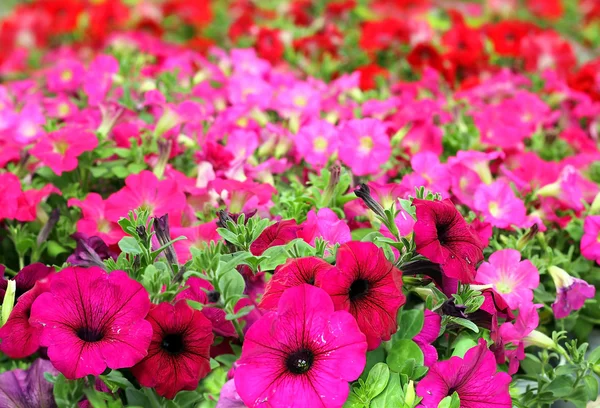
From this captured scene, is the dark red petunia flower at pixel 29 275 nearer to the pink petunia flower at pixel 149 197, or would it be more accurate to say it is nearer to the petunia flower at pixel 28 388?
the petunia flower at pixel 28 388

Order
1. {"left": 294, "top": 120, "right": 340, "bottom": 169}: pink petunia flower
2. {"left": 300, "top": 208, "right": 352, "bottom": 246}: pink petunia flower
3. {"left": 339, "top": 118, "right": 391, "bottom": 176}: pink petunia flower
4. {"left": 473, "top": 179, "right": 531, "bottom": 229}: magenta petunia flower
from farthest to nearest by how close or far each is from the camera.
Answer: {"left": 294, "top": 120, "right": 340, "bottom": 169}: pink petunia flower, {"left": 339, "top": 118, "right": 391, "bottom": 176}: pink petunia flower, {"left": 473, "top": 179, "right": 531, "bottom": 229}: magenta petunia flower, {"left": 300, "top": 208, "right": 352, "bottom": 246}: pink petunia flower

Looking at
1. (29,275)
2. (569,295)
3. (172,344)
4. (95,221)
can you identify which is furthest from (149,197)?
(569,295)

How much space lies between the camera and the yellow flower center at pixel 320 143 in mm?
1628

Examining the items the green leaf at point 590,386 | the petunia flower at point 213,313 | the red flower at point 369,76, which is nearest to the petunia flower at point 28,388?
the petunia flower at point 213,313

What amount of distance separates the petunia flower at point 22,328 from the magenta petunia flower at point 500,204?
2.87ft

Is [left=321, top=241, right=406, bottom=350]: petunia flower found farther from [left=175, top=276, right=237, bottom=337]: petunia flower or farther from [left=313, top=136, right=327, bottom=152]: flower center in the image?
[left=313, top=136, right=327, bottom=152]: flower center

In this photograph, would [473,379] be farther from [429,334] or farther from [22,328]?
[22,328]

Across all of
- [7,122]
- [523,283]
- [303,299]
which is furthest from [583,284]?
[7,122]

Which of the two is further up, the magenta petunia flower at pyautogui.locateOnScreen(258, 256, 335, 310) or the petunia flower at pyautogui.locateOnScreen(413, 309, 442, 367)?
the magenta petunia flower at pyautogui.locateOnScreen(258, 256, 335, 310)

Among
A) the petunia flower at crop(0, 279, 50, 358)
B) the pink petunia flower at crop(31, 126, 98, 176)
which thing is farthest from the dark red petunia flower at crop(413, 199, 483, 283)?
the pink petunia flower at crop(31, 126, 98, 176)

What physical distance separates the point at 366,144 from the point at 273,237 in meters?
0.55

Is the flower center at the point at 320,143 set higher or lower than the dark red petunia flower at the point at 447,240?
lower

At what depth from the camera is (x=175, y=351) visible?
972 mm

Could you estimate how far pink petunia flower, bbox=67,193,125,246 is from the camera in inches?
49.2
